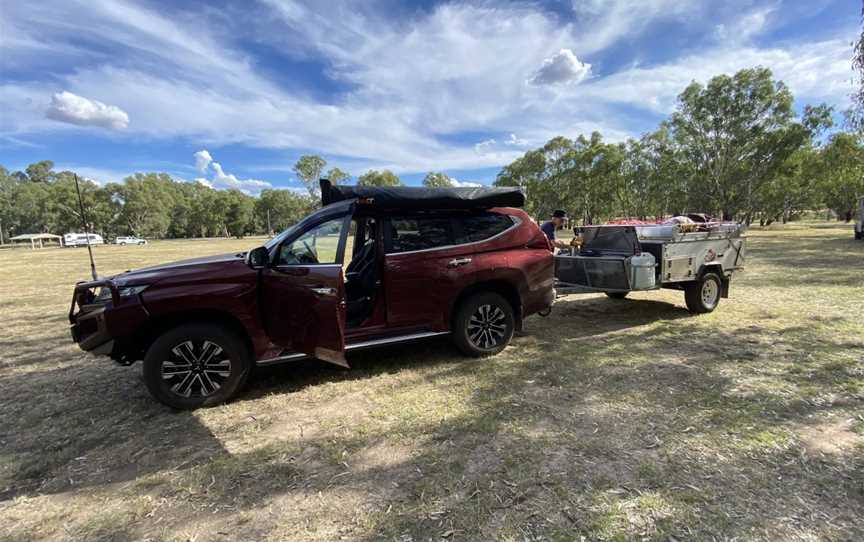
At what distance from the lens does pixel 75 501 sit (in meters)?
2.78

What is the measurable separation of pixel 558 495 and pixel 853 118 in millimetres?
21707

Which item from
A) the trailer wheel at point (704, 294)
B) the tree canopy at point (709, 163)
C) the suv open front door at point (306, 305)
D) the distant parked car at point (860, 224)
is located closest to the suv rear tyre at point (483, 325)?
the suv open front door at point (306, 305)

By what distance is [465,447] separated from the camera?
3.29 meters

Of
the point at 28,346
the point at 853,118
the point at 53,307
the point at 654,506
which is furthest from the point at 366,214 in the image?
the point at 853,118

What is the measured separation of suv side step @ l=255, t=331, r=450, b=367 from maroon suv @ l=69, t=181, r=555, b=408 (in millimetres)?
15

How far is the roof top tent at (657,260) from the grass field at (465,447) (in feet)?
3.55

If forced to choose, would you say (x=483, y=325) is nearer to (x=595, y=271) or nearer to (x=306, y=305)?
(x=306, y=305)

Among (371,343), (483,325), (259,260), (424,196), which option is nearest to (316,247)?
(259,260)

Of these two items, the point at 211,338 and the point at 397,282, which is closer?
the point at 211,338

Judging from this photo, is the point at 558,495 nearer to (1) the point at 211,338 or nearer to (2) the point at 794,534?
(2) the point at 794,534

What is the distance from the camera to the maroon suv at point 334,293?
12.6 ft

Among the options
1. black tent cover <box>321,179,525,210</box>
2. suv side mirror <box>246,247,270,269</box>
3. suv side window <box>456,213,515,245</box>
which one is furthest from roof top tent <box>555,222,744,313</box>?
suv side mirror <box>246,247,270,269</box>

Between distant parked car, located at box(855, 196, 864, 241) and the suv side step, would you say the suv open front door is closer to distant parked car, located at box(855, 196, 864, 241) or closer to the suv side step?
the suv side step

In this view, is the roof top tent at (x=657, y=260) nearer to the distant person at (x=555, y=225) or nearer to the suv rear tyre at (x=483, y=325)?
the distant person at (x=555, y=225)
